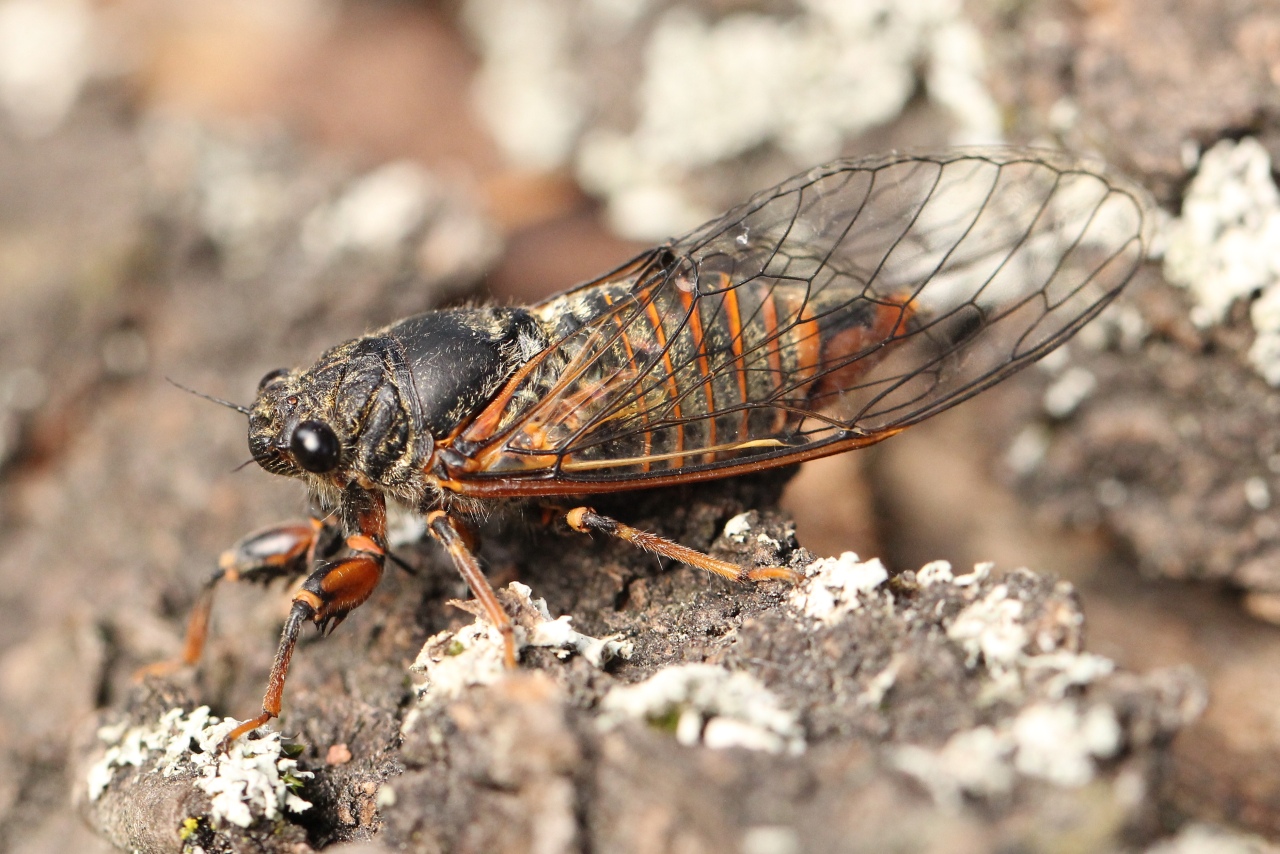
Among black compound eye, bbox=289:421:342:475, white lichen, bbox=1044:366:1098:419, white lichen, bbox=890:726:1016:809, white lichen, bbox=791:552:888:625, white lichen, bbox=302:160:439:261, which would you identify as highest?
white lichen, bbox=302:160:439:261

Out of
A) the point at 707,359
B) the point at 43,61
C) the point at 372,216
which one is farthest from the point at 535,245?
the point at 43,61

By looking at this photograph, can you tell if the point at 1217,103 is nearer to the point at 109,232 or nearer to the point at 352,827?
the point at 352,827

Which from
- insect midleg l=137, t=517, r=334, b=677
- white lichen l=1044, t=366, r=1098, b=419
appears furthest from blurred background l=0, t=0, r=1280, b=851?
insect midleg l=137, t=517, r=334, b=677

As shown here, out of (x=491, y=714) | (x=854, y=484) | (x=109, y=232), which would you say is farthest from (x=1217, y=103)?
(x=109, y=232)

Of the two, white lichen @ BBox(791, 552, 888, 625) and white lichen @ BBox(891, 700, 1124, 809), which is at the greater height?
white lichen @ BBox(791, 552, 888, 625)

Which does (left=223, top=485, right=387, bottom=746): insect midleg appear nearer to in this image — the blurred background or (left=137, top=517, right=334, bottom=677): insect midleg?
(left=137, top=517, right=334, bottom=677): insect midleg

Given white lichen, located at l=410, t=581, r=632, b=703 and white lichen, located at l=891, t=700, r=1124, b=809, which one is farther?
white lichen, located at l=410, t=581, r=632, b=703

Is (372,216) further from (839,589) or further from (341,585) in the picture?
(839,589)
